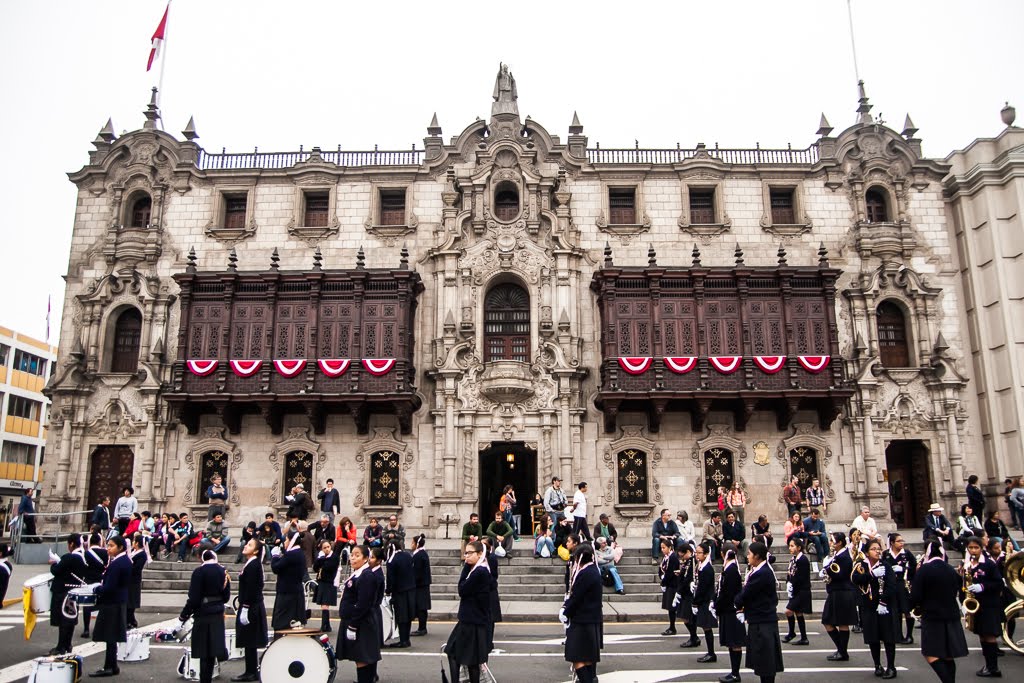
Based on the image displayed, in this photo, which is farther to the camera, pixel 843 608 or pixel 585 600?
pixel 843 608

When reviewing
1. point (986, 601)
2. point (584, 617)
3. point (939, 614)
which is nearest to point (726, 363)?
point (986, 601)

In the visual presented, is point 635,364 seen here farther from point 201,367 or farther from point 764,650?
point 764,650

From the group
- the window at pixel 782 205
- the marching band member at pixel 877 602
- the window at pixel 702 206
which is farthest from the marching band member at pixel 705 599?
the window at pixel 782 205

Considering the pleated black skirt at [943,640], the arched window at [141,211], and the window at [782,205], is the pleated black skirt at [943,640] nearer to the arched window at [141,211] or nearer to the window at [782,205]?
the window at [782,205]

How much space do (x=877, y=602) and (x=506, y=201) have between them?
21448 mm

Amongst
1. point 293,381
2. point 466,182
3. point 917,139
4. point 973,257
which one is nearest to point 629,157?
point 466,182

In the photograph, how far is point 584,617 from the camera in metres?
10.0

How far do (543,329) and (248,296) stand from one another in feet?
A: 35.5

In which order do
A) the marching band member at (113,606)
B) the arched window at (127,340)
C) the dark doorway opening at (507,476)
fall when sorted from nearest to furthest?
the marching band member at (113,606), the dark doorway opening at (507,476), the arched window at (127,340)

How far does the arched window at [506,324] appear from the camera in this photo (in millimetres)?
28453

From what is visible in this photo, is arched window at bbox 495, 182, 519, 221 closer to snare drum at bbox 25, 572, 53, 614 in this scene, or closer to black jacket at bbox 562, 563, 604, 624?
snare drum at bbox 25, 572, 53, 614

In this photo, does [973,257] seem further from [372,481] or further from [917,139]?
[372,481]

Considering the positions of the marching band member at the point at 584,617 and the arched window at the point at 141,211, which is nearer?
the marching band member at the point at 584,617

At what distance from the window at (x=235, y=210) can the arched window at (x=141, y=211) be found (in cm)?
294
